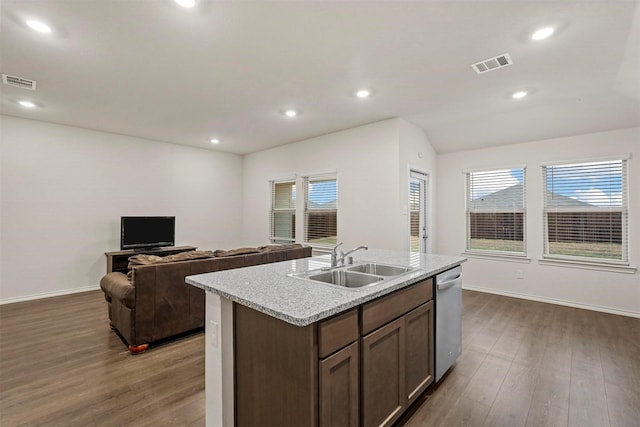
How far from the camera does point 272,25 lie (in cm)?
233

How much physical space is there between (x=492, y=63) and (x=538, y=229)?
300 centimetres

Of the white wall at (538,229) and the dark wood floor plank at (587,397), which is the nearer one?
the dark wood floor plank at (587,397)

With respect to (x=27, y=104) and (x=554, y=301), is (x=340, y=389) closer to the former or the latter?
(x=554, y=301)

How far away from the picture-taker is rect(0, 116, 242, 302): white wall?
4.52m

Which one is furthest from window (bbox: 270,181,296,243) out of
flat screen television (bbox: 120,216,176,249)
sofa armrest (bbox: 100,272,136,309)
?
sofa armrest (bbox: 100,272,136,309)

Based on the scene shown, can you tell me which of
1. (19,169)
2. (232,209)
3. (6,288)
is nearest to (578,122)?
(232,209)

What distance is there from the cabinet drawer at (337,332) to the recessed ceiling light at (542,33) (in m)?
2.63

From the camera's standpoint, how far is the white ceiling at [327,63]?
218cm

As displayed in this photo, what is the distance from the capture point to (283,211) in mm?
6539


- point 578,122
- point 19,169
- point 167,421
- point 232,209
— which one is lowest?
point 167,421

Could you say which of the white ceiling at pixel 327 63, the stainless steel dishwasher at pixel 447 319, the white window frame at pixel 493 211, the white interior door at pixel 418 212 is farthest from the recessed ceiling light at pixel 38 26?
the white window frame at pixel 493 211

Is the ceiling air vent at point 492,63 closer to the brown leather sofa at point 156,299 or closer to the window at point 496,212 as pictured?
the window at point 496,212

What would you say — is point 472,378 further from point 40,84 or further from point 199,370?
point 40,84

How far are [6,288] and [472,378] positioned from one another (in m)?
6.26
